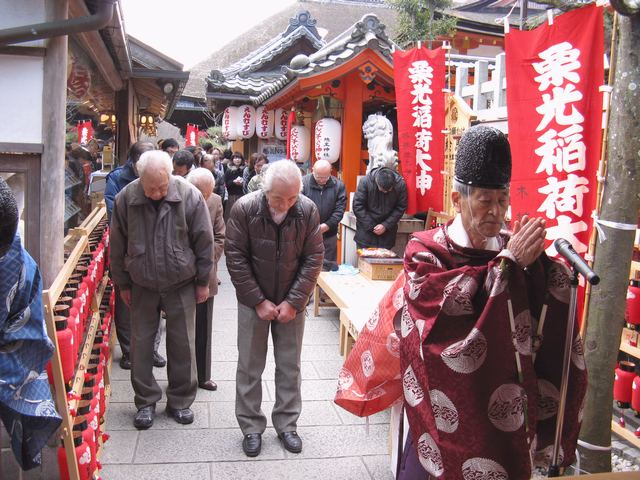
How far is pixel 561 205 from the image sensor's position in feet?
14.5

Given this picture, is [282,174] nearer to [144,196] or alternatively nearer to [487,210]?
[144,196]

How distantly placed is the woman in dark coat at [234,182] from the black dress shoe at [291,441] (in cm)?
1014

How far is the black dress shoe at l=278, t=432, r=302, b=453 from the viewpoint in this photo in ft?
16.1

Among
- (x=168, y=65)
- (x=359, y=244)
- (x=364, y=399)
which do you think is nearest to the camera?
(x=364, y=399)

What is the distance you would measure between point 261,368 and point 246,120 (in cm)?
1368

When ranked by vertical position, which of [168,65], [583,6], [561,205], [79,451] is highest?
[168,65]

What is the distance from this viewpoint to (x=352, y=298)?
6906mm

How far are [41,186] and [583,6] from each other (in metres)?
3.80

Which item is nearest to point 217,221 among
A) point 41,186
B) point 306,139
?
point 41,186

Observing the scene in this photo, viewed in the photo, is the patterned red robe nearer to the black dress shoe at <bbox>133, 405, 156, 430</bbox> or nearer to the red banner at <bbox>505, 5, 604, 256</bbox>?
the red banner at <bbox>505, 5, 604, 256</bbox>

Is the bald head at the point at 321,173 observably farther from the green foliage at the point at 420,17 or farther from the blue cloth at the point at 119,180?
the green foliage at the point at 420,17

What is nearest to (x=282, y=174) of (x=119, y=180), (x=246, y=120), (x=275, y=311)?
(x=275, y=311)

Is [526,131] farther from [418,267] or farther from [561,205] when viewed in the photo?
[418,267]

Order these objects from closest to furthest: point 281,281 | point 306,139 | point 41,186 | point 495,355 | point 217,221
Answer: point 495,355, point 41,186, point 281,281, point 217,221, point 306,139
